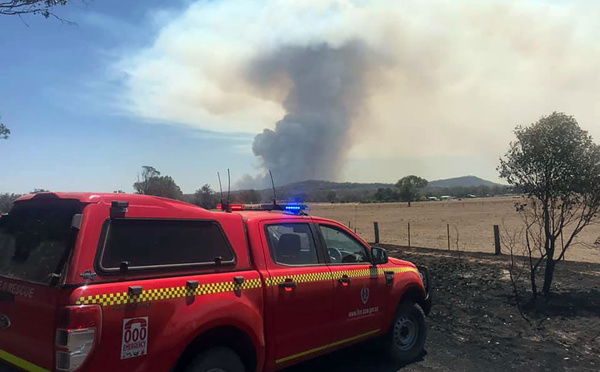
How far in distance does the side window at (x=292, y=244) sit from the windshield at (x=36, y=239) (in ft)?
5.58

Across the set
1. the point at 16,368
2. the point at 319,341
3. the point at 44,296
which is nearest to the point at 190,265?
the point at 44,296

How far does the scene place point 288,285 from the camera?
3.91 metres

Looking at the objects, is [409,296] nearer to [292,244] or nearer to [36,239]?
[292,244]

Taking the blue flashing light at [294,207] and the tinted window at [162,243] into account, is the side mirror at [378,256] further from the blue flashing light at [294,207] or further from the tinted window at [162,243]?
the tinted window at [162,243]

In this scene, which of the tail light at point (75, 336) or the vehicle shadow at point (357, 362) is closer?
the tail light at point (75, 336)

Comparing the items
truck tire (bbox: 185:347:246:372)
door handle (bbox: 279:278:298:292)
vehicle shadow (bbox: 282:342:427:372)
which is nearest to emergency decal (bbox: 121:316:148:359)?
truck tire (bbox: 185:347:246:372)

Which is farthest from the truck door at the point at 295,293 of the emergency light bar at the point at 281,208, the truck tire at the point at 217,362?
the truck tire at the point at 217,362

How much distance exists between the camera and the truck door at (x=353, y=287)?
14.8 ft

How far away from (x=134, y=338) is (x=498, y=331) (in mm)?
5608

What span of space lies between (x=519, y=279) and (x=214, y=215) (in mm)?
8255

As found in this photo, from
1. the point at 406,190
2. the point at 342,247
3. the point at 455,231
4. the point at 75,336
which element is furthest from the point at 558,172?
the point at 406,190

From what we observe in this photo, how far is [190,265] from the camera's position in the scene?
3.31 metres

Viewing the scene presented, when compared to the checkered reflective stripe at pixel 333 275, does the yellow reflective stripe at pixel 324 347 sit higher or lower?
lower

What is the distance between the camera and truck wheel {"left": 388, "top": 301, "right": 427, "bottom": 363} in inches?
208
